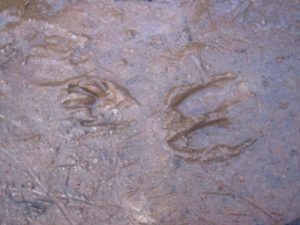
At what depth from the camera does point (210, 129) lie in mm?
2660

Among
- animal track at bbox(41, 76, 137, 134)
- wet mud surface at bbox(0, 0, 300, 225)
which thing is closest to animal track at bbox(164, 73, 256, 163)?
wet mud surface at bbox(0, 0, 300, 225)

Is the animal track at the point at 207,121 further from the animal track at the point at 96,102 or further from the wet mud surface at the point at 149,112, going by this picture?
the animal track at the point at 96,102

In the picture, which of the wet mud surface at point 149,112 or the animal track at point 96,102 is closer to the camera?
the wet mud surface at point 149,112

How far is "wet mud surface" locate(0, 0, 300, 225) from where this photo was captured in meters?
2.51

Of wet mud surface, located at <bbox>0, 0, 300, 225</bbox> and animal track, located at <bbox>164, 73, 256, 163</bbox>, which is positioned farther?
animal track, located at <bbox>164, 73, 256, 163</bbox>

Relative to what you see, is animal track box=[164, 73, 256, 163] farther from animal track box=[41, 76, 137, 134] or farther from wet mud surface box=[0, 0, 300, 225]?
animal track box=[41, 76, 137, 134]

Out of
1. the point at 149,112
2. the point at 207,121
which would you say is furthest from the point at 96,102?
the point at 207,121

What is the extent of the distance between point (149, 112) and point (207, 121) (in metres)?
0.37

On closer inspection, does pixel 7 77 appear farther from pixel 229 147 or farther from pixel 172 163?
pixel 229 147

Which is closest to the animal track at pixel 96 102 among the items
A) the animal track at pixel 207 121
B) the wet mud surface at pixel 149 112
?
the wet mud surface at pixel 149 112

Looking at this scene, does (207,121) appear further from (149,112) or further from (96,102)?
(96,102)

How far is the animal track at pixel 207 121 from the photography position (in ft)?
8.57

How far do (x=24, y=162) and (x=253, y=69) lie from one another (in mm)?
1591

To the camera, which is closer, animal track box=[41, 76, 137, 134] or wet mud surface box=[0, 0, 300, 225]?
wet mud surface box=[0, 0, 300, 225]
